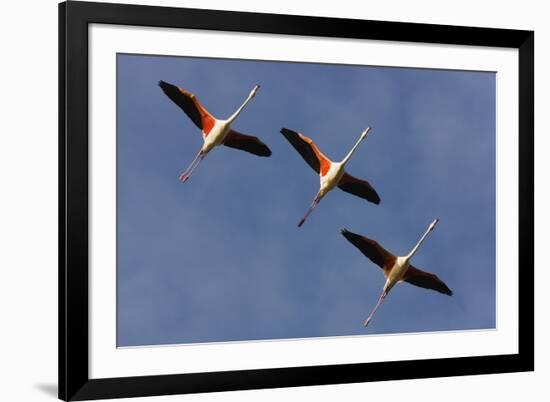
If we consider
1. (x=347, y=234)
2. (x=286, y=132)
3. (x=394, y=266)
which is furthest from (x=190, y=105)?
(x=394, y=266)

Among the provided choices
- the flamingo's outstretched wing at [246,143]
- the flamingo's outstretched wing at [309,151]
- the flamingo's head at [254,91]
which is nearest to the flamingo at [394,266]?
the flamingo's outstretched wing at [309,151]

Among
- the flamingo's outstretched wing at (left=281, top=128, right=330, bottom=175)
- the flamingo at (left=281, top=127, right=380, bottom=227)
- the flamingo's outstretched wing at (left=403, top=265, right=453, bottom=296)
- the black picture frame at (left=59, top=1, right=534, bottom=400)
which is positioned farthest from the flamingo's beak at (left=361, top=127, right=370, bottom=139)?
the flamingo's outstretched wing at (left=403, top=265, right=453, bottom=296)

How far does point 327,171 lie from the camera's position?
207cm

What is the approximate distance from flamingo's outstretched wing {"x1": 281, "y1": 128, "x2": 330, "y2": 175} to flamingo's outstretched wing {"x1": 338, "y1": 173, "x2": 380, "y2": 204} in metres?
0.05

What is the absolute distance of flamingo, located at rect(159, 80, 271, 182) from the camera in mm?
1956

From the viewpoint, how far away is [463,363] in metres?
2.16

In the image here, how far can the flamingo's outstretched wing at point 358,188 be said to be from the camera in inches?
82.0

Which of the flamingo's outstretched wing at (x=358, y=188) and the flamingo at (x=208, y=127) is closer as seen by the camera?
the flamingo at (x=208, y=127)

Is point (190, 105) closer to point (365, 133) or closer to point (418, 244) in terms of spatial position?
point (365, 133)

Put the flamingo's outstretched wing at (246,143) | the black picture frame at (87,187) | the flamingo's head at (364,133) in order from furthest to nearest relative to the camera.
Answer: the flamingo's head at (364,133), the flamingo's outstretched wing at (246,143), the black picture frame at (87,187)

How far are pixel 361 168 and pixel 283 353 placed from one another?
445 millimetres

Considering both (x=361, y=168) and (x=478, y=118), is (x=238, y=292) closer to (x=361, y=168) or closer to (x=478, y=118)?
(x=361, y=168)

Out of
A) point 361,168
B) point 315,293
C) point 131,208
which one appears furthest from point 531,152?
point 131,208

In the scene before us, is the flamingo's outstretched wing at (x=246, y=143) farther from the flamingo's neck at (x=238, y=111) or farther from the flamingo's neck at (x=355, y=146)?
the flamingo's neck at (x=355, y=146)
